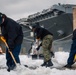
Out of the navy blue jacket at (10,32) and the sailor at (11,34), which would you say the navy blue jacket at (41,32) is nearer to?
the sailor at (11,34)

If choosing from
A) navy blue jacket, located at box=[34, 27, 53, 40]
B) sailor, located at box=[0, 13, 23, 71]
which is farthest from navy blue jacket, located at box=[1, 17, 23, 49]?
navy blue jacket, located at box=[34, 27, 53, 40]

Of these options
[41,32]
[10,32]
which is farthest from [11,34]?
[41,32]

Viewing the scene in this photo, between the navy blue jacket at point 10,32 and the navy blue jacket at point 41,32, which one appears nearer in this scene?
the navy blue jacket at point 10,32

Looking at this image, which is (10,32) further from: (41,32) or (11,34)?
(41,32)

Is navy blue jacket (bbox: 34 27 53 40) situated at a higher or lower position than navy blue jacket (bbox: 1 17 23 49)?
lower

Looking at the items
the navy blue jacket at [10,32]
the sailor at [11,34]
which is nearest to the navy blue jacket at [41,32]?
the sailor at [11,34]

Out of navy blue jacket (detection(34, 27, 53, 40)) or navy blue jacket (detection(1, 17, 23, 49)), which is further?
navy blue jacket (detection(34, 27, 53, 40))

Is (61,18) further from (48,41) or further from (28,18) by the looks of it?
(48,41)

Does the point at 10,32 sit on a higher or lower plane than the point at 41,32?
higher

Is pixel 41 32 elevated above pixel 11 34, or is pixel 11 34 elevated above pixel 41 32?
pixel 11 34

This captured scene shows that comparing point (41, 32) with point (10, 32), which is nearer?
point (10, 32)

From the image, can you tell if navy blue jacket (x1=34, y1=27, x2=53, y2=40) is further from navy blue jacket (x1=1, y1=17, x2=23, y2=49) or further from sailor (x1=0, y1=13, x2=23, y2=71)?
navy blue jacket (x1=1, y1=17, x2=23, y2=49)

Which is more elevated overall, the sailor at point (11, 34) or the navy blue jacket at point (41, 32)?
the sailor at point (11, 34)

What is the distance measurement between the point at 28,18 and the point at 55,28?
563 centimetres
